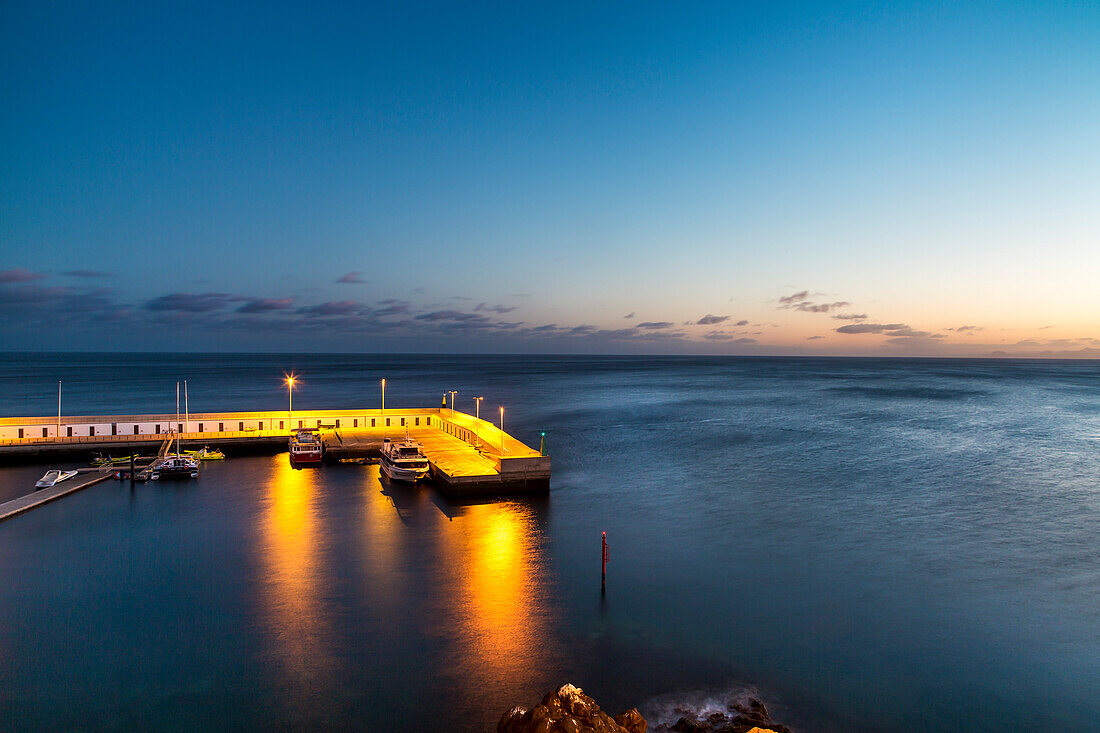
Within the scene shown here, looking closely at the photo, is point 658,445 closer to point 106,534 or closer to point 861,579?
point 861,579

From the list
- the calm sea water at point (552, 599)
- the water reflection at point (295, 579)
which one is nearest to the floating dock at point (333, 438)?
the calm sea water at point (552, 599)

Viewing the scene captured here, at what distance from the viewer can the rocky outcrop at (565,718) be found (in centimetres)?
1544

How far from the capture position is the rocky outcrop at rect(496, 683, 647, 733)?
15.4 m

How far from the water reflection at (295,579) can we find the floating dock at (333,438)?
33.0 feet

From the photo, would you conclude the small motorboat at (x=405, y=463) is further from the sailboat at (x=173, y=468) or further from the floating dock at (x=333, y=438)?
the sailboat at (x=173, y=468)

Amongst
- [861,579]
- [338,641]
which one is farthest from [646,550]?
[338,641]

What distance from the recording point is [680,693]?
2069 centimetres

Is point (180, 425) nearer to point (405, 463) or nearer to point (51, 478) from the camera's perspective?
point (51, 478)

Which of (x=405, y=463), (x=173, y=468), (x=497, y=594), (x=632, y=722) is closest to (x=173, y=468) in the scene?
(x=173, y=468)

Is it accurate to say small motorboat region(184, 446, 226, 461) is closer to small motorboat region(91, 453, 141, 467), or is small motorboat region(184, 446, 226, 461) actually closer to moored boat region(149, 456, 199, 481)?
small motorboat region(91, 453, 141, 467)

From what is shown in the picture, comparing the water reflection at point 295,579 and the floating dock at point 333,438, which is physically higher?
the floating dock at point 333,438

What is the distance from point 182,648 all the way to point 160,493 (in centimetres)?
2802

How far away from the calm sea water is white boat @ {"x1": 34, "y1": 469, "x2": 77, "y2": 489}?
2.20 meters

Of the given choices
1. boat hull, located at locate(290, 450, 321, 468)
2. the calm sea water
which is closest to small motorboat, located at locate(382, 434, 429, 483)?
the calm sea water
